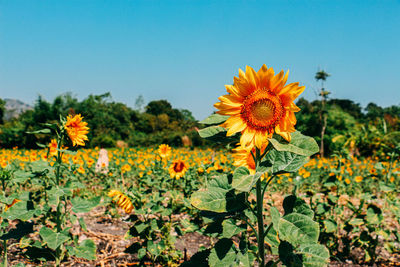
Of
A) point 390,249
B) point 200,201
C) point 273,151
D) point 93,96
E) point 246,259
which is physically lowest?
point 390,249

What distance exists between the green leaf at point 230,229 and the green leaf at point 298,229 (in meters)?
0.18

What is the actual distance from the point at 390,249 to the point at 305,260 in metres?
2.12

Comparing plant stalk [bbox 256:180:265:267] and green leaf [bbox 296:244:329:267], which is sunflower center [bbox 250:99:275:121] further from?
green leaf [bbox 296:244:329:267]

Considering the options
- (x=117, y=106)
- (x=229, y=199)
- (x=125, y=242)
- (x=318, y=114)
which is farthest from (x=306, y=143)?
(x=117, y=106)

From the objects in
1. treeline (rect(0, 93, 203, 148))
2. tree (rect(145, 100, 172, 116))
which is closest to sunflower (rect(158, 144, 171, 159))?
treeline (rect(0, 93, 203, 148))

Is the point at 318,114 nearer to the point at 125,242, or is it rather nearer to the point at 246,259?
the point at 125,242

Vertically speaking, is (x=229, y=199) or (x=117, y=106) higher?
(x=117, y=106)

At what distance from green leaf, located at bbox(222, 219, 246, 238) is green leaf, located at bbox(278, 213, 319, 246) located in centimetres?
18

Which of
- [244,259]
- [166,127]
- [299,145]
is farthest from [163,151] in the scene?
[166,127]

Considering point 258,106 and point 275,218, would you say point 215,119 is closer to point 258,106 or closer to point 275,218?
point 258,106

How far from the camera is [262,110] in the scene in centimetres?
106

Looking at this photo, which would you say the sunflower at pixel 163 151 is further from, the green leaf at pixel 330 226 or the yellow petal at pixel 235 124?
the yellow petal at pixel 235 124

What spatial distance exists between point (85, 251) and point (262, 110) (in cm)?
160

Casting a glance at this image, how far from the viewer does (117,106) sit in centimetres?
2894
